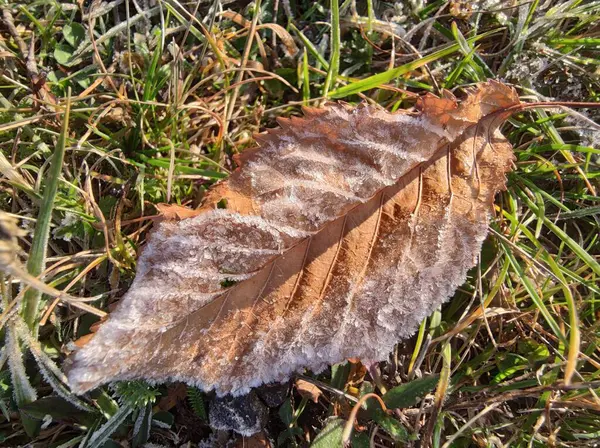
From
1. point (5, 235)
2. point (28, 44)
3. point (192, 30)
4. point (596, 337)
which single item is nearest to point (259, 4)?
point (192, 30)

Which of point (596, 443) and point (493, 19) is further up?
point (493, 19)

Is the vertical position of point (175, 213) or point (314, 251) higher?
point (175, 213)

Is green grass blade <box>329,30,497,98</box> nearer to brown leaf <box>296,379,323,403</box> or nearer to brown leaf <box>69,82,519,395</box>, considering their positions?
brown leaf <box>69,82,519,395</box>

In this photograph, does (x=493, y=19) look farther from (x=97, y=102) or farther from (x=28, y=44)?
(x=28, y=44)

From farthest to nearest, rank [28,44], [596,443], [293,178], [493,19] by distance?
1. [493,19]
2. [28,44]
3. [596,443]
4. [293,178]

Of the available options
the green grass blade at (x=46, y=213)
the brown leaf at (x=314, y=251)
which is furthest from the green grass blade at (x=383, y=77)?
the green grass blade at (x=46, y=213)

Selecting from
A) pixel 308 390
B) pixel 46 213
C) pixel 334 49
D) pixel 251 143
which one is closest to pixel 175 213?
pixel 46 213

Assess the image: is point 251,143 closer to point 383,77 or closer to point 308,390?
point 383,77
